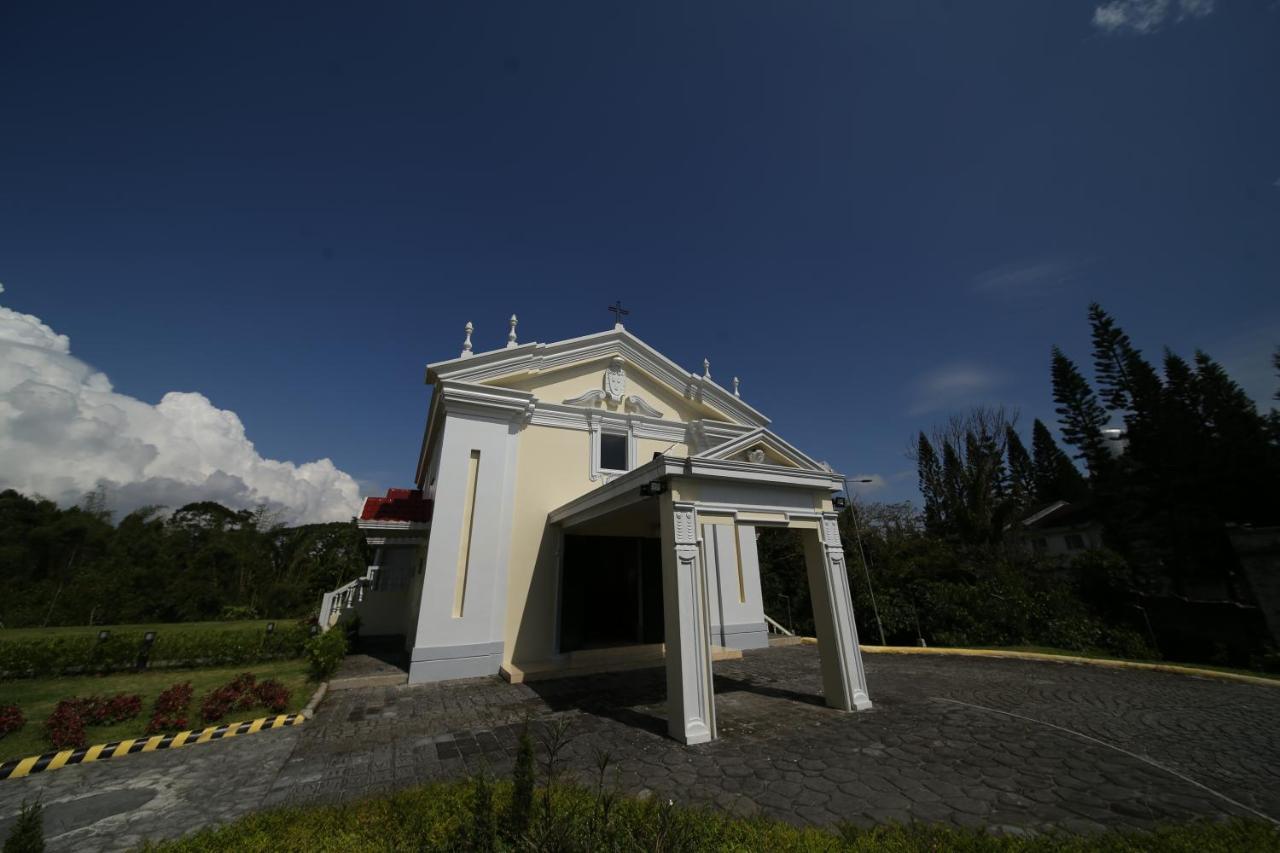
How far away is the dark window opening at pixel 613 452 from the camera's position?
12086 millimetres

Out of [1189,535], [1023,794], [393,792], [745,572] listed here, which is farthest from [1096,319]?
[393,792]

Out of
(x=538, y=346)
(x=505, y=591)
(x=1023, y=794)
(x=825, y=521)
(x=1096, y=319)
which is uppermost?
(x=1096, y=319)

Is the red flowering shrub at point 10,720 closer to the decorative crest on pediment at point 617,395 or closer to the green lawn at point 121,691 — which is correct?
the green lawn at point 121,691

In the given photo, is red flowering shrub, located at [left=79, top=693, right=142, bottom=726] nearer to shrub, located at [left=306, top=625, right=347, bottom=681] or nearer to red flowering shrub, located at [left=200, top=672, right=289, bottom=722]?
red flowering shrub, located at [left=200, top=672, right=289, bottom=722]

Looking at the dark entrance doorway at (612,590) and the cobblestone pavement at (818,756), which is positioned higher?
the dark entrance doorway at (612,590)

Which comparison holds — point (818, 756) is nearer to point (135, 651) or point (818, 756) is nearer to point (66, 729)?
point (66, 729)

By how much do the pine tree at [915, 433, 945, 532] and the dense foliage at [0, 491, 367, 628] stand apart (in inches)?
1089

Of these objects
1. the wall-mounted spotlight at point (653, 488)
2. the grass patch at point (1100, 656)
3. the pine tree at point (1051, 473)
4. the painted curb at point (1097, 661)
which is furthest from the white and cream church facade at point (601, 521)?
the pine tree at point (1051, 473)

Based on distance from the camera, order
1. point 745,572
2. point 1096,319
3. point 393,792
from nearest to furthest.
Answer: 1. point 393,792
2. point 745,572
3. point 1096,319

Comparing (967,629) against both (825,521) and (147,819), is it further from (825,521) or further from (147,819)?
(147,819)

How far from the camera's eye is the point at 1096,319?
3141 cm

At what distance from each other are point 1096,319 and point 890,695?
39.0 m

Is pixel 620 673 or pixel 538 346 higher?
pixel 538 346

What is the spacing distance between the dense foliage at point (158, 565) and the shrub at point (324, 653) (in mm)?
15746
